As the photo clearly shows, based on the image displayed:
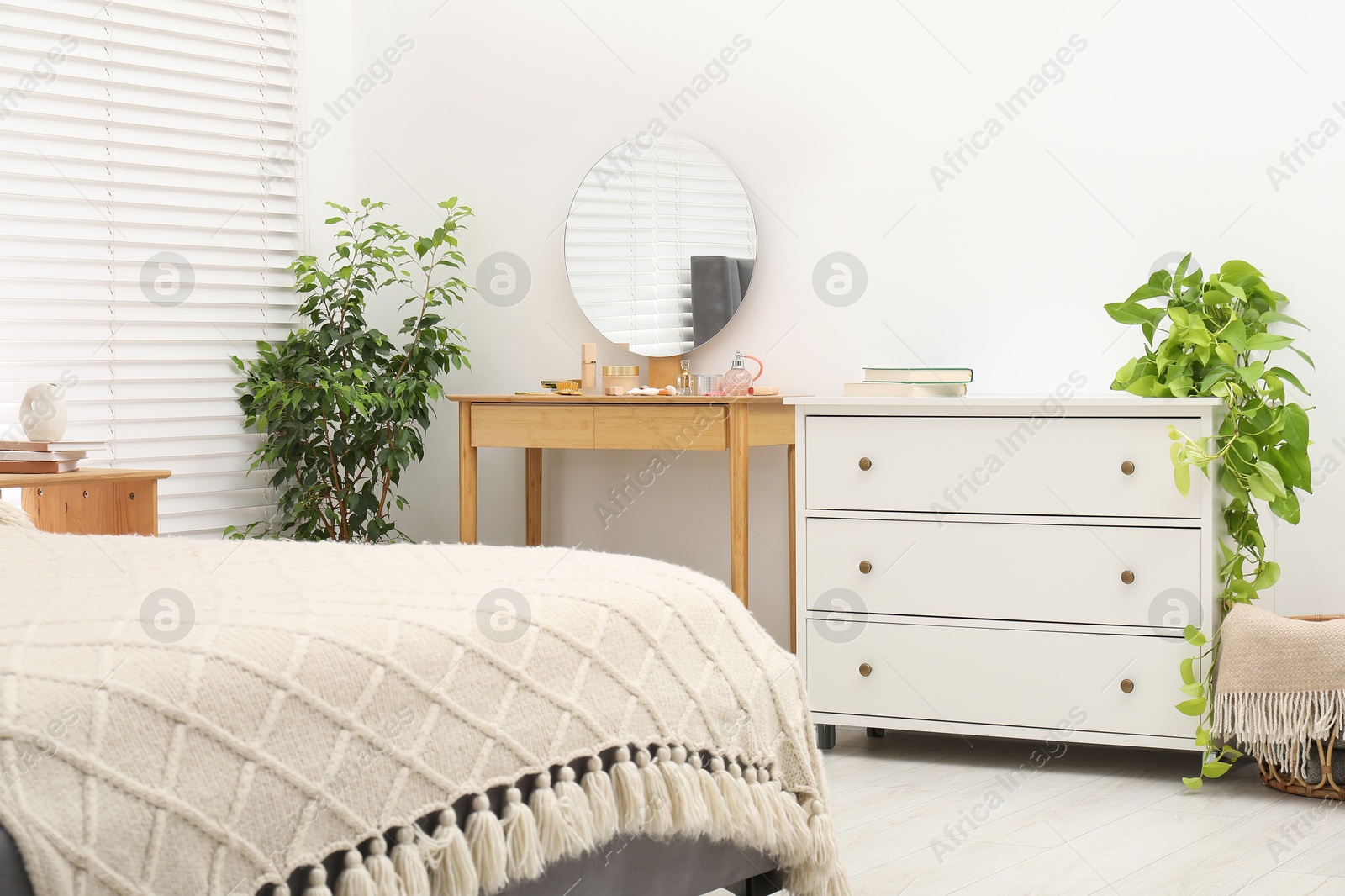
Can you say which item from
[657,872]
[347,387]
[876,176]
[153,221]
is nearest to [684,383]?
[876,176]

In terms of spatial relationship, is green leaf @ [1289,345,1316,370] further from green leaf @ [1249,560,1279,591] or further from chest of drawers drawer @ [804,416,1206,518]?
green leaf @ [1249,560,1279,591]

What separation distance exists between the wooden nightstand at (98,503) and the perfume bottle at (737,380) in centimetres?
144

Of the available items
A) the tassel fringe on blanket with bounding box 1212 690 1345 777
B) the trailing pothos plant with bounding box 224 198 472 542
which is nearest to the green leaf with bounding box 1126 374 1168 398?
the tassel fringe on blanket with bounding box 1212 690 1345 777

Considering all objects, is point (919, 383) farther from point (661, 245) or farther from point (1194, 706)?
point (661, 245)

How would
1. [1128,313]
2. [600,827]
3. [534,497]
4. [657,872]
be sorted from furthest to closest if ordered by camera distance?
[534,497], [1128,313], [657,872], [600,827]

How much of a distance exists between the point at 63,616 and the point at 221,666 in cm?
21

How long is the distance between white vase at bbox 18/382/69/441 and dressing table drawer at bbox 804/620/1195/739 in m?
1.93

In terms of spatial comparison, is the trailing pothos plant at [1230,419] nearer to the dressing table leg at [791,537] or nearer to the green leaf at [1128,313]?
the green leaf at [1128,313]

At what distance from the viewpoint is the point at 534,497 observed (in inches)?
143

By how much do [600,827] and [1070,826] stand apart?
132 cm

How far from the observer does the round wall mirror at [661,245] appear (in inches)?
133

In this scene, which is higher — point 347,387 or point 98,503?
point 347,387

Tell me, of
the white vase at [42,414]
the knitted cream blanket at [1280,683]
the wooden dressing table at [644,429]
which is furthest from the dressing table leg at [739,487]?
the white vase at [42,414]

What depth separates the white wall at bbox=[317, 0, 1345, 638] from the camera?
2.75 meters
